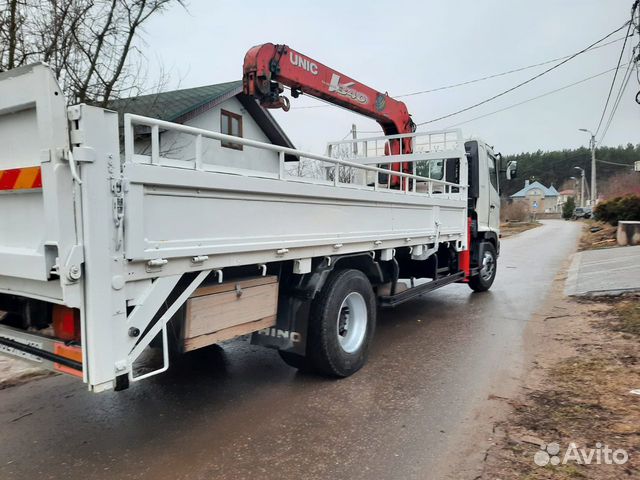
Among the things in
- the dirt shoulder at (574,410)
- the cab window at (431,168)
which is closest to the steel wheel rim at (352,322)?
the dirt shoulder at (574,410)

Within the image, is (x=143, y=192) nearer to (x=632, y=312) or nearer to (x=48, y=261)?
(x=48, y=261)

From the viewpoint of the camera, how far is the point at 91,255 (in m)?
2.37

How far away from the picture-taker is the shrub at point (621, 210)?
19.0 m

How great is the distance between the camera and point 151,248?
260 centimetres

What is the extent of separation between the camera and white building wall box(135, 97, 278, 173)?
1046 centimetres

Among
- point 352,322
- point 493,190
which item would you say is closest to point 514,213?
point 493,190

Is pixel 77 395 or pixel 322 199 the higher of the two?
pixel 322 199

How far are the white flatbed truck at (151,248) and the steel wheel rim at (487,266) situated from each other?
4.67m

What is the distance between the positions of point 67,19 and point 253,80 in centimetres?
694

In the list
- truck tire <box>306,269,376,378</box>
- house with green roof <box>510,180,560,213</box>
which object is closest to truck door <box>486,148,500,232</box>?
truck tire <box>306,269,376,378</box>

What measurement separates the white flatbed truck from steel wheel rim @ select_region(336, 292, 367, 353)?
1 centimetres

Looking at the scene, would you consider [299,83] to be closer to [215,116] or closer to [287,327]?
[287,327]

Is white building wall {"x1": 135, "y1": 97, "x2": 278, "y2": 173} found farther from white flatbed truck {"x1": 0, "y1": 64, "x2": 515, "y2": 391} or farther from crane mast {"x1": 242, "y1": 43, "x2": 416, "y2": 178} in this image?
white flatbed truck {"x1": 0, "y1": 64, "x2": 515, "y2": 391}

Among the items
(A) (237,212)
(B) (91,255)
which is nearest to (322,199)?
(A) (237,212)
